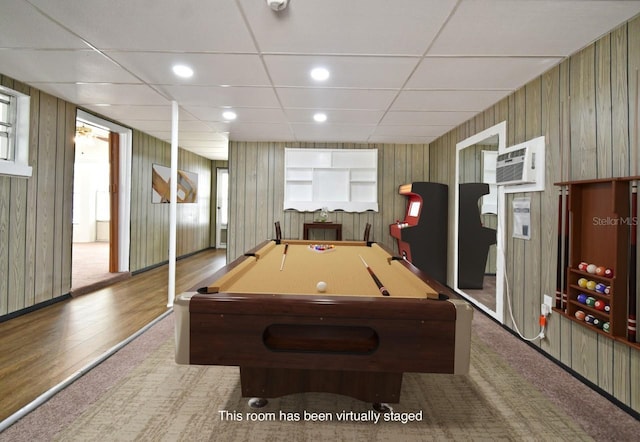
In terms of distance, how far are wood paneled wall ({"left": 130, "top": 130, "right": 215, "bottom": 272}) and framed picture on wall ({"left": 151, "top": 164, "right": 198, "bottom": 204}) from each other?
96mm

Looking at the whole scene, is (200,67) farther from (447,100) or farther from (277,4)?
(447,100)

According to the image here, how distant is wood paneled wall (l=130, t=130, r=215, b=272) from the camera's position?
5.34m

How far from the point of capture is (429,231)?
492 centimetres

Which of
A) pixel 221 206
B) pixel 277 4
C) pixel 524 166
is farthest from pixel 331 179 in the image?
pixel 221 206

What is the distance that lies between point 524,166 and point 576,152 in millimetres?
467

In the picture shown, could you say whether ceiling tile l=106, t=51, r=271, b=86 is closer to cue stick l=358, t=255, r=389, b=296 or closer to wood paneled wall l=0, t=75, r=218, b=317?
wood paneled wall l=0, t=75, r=218, b=317

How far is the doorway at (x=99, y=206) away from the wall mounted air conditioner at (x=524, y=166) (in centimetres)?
482

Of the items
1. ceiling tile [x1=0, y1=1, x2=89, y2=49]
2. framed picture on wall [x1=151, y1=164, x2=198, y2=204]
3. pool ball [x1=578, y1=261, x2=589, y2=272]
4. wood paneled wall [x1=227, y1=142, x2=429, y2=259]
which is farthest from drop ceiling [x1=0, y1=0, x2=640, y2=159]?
framed picture on wall [x1=151, y1=164, x2=198, y2=204]

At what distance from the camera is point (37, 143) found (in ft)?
11.4

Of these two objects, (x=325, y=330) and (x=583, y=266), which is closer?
(x=325, y=330)

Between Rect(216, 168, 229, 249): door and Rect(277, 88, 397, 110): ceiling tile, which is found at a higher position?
Rect(277, 88, 397, 110): ceiling tile

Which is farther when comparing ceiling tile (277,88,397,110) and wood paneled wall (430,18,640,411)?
ceiling tile (277,88,397,110)

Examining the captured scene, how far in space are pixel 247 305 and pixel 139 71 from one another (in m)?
2.57

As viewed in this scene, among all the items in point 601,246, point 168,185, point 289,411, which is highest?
point 168,185
